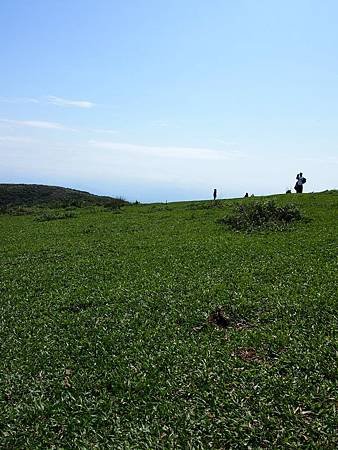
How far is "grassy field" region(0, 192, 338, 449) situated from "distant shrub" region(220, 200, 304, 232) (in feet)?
16.0

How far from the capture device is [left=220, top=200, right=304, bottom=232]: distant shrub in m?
22.1

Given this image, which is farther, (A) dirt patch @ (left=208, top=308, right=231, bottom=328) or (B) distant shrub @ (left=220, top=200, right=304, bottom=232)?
(B) distant shrub @ (left=220, top=200, right=304, bottom=232)

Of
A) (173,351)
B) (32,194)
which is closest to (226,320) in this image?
(173,351)

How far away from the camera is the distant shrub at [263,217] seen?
72.4ft

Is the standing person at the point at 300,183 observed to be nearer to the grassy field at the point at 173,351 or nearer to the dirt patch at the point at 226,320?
the grassy field at the point at 173,351

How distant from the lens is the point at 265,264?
47.1ft

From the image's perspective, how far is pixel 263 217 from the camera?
76.0 feet

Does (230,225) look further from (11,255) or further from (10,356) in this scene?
(10,356)

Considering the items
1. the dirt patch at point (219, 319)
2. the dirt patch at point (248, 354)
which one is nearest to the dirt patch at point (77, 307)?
the dirt patch at point (219, 319)

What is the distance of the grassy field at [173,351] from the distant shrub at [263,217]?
192 inches

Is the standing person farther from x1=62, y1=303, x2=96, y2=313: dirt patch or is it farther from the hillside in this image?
the hillside

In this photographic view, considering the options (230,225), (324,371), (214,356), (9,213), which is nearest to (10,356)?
(214,356)

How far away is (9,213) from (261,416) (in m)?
41.3

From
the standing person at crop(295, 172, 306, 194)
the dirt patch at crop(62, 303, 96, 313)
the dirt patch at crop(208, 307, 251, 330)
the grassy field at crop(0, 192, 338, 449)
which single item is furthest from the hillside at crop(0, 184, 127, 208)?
the dirt patch at crop(208, 307, 251, 330)
